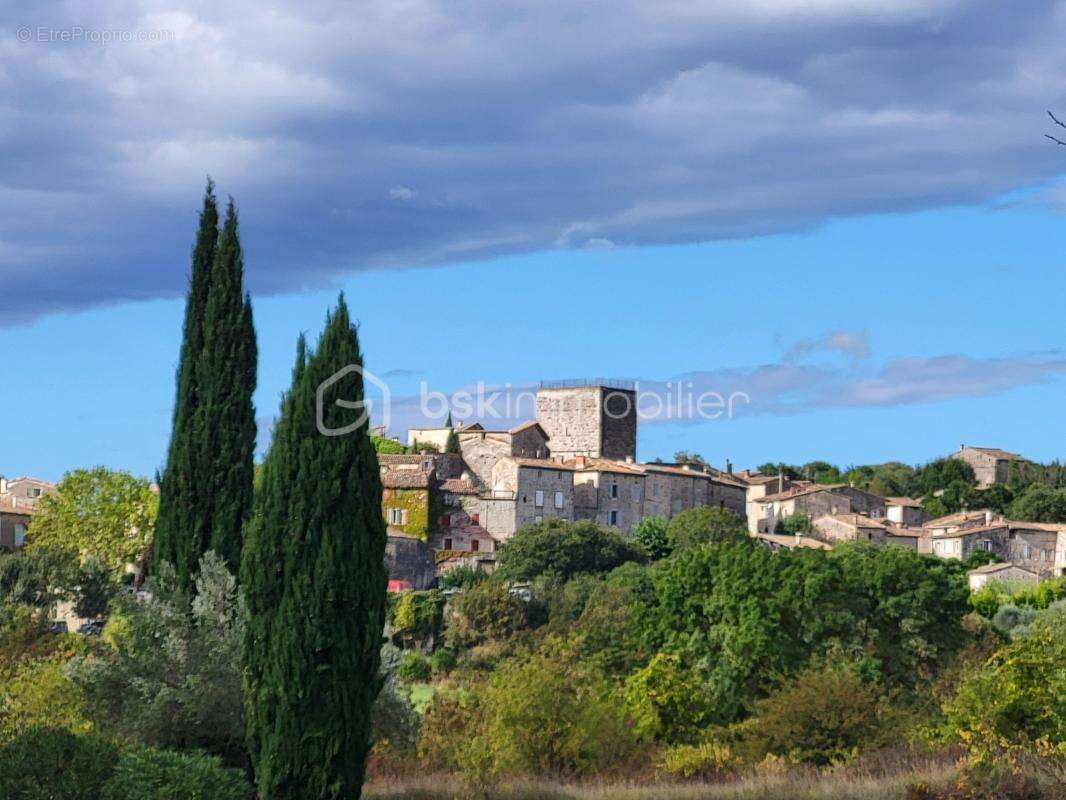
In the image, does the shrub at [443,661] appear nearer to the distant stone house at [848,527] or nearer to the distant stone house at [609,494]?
the distant stone house at [609,494]

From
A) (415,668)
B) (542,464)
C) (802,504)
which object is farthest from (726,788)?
(802,504)

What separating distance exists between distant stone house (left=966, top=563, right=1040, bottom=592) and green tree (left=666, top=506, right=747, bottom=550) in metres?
12.3

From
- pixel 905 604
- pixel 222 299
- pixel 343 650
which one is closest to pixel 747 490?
pixel 905 604

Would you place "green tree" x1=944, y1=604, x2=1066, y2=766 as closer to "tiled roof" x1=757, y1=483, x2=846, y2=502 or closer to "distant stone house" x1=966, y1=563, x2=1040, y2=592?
"distant stone house" x1=966, y1=563, x2=1040, y2=592

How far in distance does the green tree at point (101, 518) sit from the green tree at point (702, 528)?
88.2ft

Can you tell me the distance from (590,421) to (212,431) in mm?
77737

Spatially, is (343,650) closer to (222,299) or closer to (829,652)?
(222,299)

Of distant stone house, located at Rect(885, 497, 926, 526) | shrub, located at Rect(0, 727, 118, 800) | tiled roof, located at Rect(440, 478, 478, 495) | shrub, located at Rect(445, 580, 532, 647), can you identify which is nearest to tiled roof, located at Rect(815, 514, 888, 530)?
distant stone house, located at Rect(885, 497, 926, 526)

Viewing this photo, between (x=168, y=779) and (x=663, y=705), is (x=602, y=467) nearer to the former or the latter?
(x=663, y=705)

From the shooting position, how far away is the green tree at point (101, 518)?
63.7 meters

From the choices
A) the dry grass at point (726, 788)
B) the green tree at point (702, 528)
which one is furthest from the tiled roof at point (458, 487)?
the dry grass at point (726, 788)

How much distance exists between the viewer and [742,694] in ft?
110

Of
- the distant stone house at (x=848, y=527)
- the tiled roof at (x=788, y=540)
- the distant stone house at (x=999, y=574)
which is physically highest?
the distant stone house at (x=848, y=527)

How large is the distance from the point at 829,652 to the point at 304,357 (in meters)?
20.6
